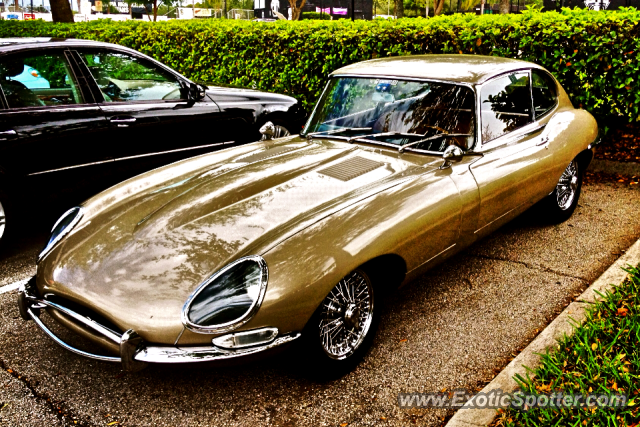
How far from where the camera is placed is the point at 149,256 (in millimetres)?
2838

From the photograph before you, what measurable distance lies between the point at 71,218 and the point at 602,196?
17.0 feet

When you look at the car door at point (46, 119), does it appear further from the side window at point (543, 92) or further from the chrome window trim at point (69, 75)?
the side window at point (543, 92)

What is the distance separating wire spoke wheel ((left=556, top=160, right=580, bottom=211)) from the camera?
502 cm

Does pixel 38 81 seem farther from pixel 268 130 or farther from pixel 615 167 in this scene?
pixel 615 167

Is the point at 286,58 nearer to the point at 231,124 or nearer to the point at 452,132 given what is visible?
the point at 231,124

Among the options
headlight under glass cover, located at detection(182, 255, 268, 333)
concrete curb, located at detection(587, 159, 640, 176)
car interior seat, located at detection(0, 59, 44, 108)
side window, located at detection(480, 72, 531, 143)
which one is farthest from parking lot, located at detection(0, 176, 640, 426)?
concrete curb, located at detection(587, 159, 640, 176)

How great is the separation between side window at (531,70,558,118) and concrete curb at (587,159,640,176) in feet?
7.30

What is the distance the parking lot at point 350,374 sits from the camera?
110 inches

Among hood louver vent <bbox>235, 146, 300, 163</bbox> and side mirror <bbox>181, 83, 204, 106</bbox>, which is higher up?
side mirror <bbox>181, 83, 204, 106</bbox>

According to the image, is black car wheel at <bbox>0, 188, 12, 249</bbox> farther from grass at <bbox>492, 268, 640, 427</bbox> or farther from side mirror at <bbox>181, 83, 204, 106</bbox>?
grass at <bbox>492, 268, 640, 427</bbox>

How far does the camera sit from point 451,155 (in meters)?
3.59

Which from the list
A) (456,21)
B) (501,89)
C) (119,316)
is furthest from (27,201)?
(456,21)

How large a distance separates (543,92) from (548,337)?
2.45 m

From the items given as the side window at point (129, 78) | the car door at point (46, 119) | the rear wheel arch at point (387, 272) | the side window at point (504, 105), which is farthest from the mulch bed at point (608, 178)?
the car door at point (46, 119)
